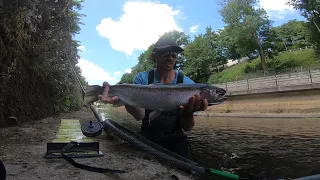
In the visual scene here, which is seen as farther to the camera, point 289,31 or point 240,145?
point 289,31

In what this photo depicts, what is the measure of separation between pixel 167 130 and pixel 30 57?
8.72m

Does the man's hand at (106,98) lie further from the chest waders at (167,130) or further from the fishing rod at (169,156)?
the chest waders at (167,130)

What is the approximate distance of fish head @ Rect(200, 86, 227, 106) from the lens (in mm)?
3803

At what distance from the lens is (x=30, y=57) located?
10.9 metres

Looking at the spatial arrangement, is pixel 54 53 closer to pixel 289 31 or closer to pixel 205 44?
pixel 205 44

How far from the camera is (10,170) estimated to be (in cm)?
361

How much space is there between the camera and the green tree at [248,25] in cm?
4778

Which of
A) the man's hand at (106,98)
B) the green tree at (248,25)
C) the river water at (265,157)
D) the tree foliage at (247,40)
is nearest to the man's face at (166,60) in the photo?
the man's hand at (106,98)

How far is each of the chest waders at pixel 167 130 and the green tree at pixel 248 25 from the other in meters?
45.9

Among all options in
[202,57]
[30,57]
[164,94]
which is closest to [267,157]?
[164,94]

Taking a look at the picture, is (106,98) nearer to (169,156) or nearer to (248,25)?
(169,156)

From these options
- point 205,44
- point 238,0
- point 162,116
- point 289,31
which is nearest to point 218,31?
point 205,44

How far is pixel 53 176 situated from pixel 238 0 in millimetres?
54307

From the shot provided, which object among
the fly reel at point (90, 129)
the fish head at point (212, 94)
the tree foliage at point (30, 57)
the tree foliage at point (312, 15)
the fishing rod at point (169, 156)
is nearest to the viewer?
the fishing rod at point (169, 156)
